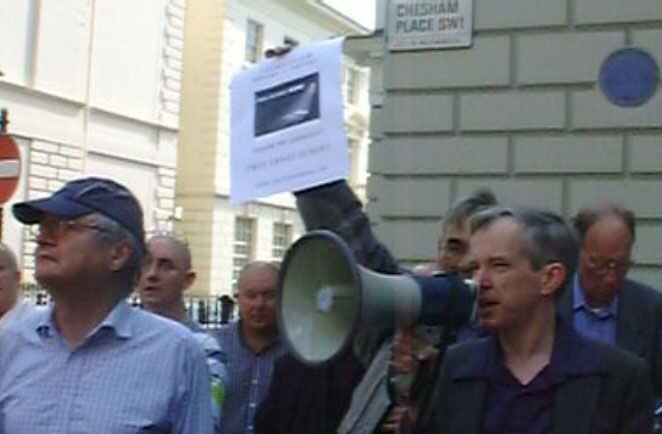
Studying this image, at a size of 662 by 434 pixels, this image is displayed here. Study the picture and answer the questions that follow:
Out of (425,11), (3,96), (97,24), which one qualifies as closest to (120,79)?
(97,24)

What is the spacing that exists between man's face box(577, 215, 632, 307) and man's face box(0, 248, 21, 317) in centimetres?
292

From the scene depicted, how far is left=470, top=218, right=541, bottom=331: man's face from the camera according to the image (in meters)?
3.63

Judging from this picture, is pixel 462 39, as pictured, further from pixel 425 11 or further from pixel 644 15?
pixel 644 15

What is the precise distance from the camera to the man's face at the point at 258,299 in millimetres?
5699

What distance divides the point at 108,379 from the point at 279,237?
1596 inches

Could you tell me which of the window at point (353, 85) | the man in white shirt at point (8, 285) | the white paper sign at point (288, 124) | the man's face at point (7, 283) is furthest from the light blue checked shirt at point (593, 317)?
the window at point (353, 85)

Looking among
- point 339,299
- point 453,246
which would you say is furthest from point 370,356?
point 453,246

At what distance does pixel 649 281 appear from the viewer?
28.9 feet

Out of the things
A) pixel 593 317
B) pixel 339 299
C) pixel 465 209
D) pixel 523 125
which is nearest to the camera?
pixel 339 299

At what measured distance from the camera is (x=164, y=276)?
5.61 m

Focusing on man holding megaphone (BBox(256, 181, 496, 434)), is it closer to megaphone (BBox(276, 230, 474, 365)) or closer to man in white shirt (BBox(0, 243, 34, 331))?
megaphone (BBox(276, 230, 474, 365))

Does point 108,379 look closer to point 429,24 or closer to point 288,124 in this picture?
point 288,124

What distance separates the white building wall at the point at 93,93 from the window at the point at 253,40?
499 centimetres

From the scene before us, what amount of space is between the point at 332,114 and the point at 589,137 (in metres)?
4.85
